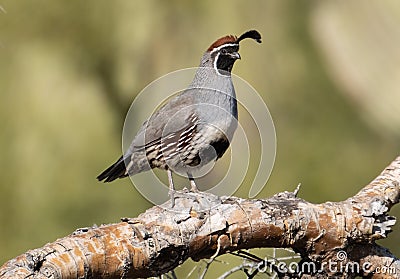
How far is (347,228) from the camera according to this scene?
91.4 inches

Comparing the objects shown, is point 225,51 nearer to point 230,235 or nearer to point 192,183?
point 192,183

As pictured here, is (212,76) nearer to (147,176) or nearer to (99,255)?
(147,176)

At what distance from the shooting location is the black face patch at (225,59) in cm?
324

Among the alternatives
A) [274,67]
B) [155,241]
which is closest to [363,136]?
[274,67]

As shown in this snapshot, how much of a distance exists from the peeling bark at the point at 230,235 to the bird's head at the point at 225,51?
97 cm

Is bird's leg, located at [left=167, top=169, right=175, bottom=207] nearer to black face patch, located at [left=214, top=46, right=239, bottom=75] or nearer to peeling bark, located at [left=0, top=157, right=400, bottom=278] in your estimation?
peeling bark, located at [left=0, top=157, right=400, bottom=278]

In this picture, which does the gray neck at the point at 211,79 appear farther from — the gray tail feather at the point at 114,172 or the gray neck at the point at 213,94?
the gray tail feather at the point at 114,172

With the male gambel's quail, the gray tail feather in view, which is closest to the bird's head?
the male gambel's quail

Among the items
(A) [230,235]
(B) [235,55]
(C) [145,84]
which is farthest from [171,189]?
(C) [145,84]

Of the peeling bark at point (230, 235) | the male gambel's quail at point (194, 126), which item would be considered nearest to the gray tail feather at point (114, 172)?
the male gambel's quail at point (194, 126)

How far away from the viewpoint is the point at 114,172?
10.8ft

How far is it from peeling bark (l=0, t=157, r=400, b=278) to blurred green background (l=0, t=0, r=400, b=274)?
2263mm

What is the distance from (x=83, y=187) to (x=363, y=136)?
77.7 inches

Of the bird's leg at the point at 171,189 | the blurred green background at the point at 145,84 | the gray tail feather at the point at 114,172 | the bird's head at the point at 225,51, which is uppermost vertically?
the blurred green background at the point at 145,84
